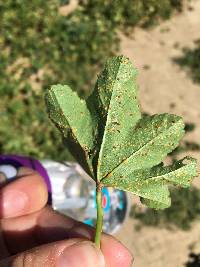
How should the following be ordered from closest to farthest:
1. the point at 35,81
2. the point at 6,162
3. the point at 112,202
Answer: the point at 6,162, the point at 112,202, the point at 35,81

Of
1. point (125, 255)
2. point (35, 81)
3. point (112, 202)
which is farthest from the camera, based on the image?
point (35, 81)

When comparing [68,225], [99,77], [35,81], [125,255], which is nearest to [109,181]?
[99,77]

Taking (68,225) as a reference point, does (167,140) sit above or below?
above

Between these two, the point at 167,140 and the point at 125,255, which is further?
the point at 125,255

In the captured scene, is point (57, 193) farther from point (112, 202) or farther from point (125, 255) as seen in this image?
point (125, 255)

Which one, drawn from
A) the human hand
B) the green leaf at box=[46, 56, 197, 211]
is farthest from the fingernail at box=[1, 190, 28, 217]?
the green leaf at box=[46, 56, 197, 211]

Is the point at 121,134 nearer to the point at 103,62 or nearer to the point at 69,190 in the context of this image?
the point at 69,190

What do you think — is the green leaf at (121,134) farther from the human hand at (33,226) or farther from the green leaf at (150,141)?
the human hand at (33,226)

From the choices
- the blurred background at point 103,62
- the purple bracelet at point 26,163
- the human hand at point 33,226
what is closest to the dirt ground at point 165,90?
the blurred background at point 103,62

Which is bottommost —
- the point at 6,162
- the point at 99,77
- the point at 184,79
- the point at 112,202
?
the point at 112,202
